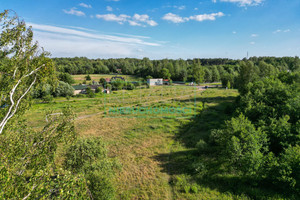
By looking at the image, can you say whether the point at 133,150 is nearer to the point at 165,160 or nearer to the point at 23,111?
the point at 165,160

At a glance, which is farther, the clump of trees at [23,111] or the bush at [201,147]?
the bush at [201,147]

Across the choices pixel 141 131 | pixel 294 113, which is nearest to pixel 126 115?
pixel 141 131

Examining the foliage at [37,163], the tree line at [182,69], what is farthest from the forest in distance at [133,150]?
the tree line at [182,69]

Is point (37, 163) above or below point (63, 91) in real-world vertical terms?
below

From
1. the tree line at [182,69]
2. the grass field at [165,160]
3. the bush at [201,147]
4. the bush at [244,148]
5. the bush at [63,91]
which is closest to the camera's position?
the bush at [244,148]

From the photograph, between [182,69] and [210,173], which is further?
[182,69]

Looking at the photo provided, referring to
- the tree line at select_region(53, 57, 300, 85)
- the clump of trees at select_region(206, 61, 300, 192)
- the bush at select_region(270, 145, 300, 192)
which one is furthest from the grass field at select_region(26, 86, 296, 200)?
the tree line at select_region(53, 57, 300, 85)

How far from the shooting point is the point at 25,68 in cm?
741

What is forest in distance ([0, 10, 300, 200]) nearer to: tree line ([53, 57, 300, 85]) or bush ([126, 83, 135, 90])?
bush ([126, 83, 135, 90])

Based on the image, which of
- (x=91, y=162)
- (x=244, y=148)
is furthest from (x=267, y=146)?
(x=91, y=162)

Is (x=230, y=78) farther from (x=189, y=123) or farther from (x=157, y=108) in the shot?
(x=189, y=123)

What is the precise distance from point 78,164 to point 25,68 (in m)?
9.39

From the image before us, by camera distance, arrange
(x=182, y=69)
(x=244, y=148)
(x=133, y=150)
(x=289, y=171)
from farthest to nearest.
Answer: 1. (x=182, y=69)
2. (x=133, y=150)
3. (x=244, y=148)
4. (x=289, y=171)

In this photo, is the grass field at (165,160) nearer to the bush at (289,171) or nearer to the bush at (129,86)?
the bush at (289,171)
